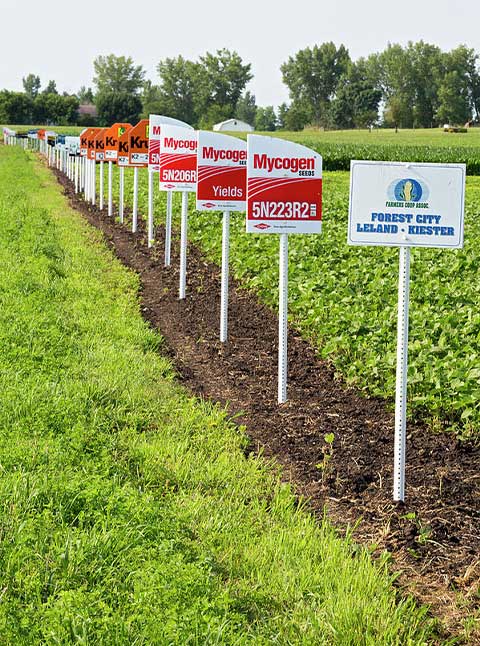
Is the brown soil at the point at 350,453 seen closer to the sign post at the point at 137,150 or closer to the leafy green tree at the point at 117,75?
the sign post at the point at 137,150

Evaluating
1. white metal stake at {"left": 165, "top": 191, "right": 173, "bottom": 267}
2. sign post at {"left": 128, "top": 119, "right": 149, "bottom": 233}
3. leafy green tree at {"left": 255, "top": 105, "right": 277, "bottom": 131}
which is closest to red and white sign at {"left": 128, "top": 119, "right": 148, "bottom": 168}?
sign post at {"left": 128, "top": 119, "right": 149, "bottom": 233}

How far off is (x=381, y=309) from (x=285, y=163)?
2.62 meters

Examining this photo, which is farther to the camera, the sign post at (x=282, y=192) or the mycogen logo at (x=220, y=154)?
the mycogen logo at (x=220, y=154)

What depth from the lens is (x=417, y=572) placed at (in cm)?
498

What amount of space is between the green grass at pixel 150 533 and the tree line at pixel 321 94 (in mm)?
126345

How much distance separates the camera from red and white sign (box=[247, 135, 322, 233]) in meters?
7.95

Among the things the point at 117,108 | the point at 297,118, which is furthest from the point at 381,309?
the point at 297,118

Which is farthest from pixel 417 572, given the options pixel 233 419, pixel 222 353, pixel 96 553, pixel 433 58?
pixel 433 58

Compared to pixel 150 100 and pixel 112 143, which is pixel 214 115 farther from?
pixel 112 143

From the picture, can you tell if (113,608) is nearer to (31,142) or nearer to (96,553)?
(96,553)

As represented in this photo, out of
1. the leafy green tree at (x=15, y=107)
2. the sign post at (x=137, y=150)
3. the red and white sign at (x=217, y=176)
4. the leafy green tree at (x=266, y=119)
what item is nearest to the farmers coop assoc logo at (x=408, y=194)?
the red and white sign at (x=217, y=176)

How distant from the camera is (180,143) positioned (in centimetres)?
1280

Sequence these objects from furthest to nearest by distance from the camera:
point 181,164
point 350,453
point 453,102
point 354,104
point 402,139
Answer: point 354,104, point 453,102, point 402,139, point 181,164, point 350,453

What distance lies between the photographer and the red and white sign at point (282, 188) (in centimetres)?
795
